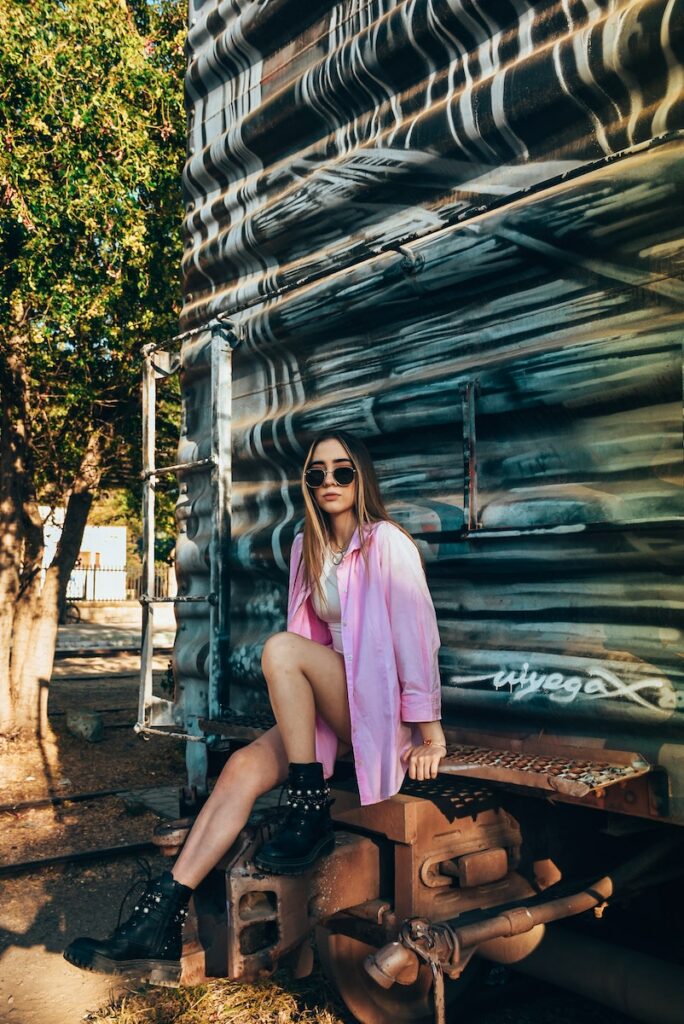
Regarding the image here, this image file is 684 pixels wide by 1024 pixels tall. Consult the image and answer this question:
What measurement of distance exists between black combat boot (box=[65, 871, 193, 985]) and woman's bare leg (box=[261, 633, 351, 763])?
Answer: 60cm

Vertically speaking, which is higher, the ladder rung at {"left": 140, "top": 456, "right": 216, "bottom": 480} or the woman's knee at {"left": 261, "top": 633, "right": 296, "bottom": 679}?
the ladder rung at {"left": 140, "top": 456, "right": 216, "bottom": 480}

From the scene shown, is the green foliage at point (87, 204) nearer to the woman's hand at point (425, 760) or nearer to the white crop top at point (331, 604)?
the white crop top at point (331, 604)

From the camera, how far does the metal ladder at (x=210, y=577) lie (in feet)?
14.4

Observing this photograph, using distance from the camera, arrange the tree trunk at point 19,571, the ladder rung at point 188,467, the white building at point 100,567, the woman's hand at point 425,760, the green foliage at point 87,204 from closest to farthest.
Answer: the woman's hand at point 425,760 → the ladder rung at point 188,467 → the green foliage at point 87,204 → the tree trunk at point 19,571 → the white building at point 100,567

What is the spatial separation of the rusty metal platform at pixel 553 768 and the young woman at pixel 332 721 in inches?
4.7

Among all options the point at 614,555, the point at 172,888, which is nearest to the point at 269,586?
the point at 172,888

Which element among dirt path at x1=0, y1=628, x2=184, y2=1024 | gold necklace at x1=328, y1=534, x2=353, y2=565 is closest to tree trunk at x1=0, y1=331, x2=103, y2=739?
dirt path at x1=0, y1=628, x2=184, y2=1024

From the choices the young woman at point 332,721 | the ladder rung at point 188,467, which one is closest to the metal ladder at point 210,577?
the ladder rung at point 188,467

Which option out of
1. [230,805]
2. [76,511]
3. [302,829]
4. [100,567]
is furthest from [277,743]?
[100,567]

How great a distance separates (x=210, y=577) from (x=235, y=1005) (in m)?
1.87

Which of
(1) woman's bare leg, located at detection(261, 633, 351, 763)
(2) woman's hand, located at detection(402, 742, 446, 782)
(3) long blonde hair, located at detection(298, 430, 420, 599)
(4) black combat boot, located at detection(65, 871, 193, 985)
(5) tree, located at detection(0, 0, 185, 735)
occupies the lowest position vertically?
(4) black combat boot, located at detection(65, 871, 193, 985)

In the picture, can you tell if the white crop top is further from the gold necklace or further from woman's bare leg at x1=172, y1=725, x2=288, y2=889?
woman's bare leg at x1=172, y1=725, x2=288, y2=889

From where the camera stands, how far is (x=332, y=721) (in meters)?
3.04

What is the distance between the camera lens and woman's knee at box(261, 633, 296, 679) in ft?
9.70
